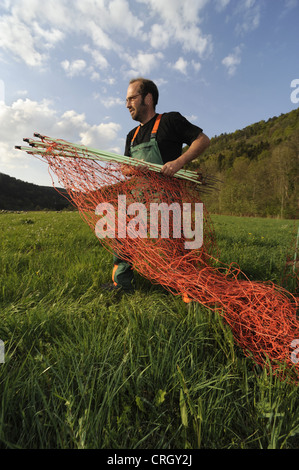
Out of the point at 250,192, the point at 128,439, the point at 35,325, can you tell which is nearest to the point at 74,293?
the point at 35,325

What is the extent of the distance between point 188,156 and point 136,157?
82 centimetres

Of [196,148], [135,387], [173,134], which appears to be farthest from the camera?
[173,134]

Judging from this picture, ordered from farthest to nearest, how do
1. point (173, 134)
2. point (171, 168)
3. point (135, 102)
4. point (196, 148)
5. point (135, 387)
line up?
point (135, 102), point (173, 134), point (196, 148), point (171, 168), point (135, 387)

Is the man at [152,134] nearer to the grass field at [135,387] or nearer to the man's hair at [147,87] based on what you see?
the man's hair at [147,87]

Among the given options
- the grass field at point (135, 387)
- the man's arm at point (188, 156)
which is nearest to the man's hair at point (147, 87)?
the man's arm at point (188, 156)

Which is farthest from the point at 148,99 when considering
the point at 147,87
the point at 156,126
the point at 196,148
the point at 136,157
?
the point at 196,148

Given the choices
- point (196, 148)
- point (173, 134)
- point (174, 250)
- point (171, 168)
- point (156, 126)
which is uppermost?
point (156, 126)

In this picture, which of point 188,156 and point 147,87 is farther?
point 147,87

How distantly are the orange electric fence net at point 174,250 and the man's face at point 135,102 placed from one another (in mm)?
→ 998

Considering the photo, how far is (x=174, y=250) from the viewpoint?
233 centimetres

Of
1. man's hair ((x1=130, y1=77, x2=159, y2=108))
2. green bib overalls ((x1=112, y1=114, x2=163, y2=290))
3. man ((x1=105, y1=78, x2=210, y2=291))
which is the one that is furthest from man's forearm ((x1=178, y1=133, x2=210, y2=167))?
man's hair ((x1=130, y1=77, x2=159, y2=108))

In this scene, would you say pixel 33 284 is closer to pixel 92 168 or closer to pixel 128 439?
pixel 92 168

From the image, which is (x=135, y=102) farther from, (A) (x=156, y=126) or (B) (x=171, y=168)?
(B) (x=171, y=168)
